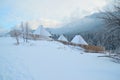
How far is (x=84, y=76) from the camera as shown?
741 centimetres

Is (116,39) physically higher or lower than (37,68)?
higher

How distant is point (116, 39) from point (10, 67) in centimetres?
800

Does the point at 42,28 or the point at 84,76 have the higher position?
the point at 42,28

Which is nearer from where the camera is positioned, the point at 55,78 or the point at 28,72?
the point at 55,78

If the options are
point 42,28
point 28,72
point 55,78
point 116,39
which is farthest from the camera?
point 42,28

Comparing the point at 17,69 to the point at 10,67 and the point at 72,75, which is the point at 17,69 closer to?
the point at 10,67

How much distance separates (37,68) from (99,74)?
8.23ft

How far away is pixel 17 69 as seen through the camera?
7840 millimetres

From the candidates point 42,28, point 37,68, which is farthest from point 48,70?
point 42,28

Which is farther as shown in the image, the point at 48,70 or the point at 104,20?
the point at 104,20

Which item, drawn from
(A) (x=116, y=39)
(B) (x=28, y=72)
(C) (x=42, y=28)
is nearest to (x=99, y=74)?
(B) (x=28, y=72)

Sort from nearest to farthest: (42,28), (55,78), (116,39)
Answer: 1. (55,78)
2. (116,39)
3. (42,28)

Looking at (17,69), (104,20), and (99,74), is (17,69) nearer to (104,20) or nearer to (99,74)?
(99,74)

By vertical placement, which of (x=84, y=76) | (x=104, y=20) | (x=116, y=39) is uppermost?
(x=104, y=20)
